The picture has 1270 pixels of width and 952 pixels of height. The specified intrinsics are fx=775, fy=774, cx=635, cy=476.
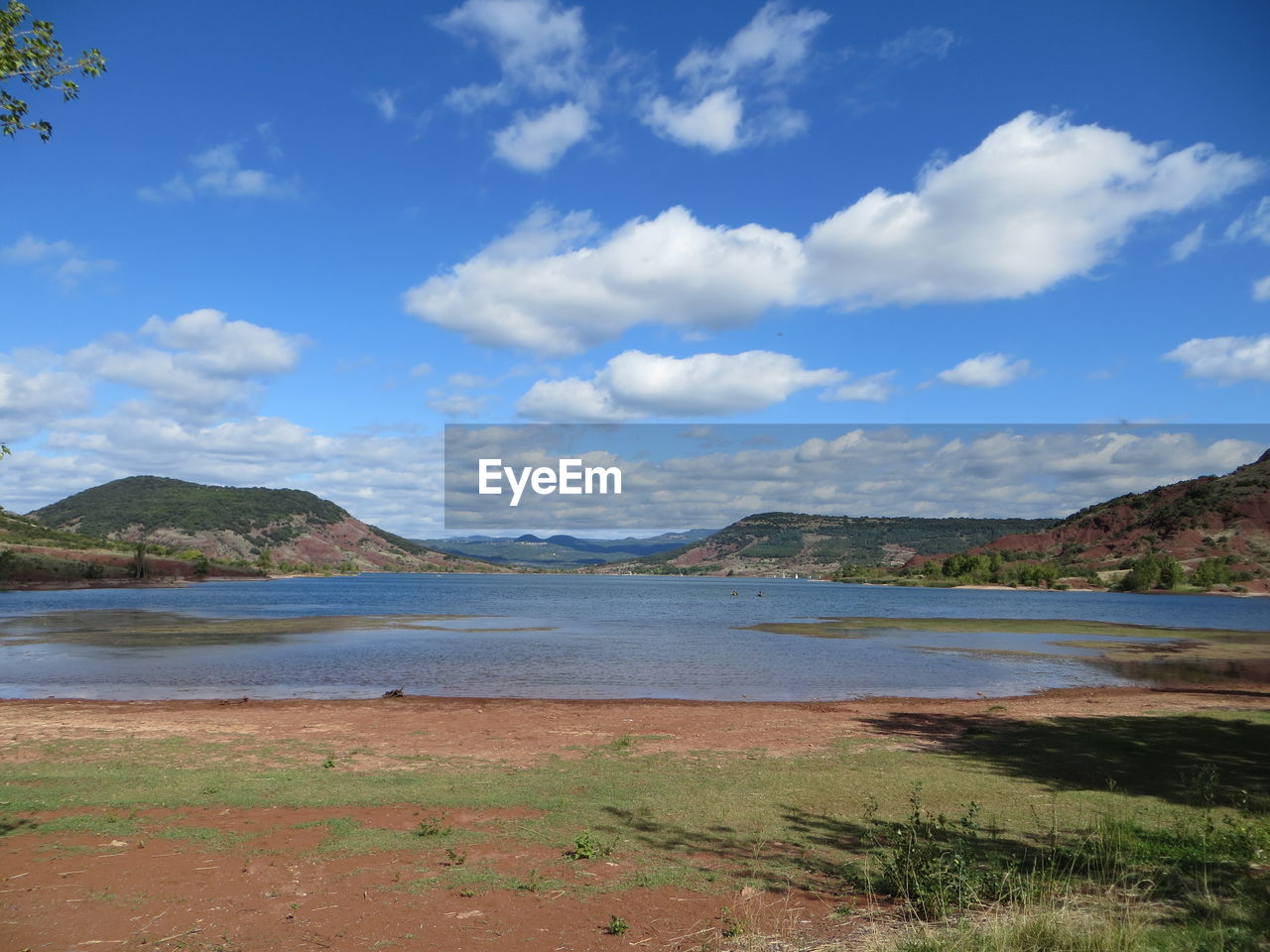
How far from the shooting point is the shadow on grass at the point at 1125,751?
13180 mm

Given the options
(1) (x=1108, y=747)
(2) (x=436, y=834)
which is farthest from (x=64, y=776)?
(1) (x=1108, y=747)

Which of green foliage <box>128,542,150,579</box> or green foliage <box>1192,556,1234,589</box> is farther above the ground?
green foliage <box>128,542,150,579</box>

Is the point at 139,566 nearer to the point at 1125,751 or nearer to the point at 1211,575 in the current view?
the point at 1125,751

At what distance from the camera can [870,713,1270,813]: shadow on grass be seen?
43.2 ft

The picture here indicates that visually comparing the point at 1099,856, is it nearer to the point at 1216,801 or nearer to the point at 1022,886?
the point at 1022,886

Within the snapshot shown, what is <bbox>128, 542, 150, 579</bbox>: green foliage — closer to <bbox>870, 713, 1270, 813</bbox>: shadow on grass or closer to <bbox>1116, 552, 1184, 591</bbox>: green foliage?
<bbox>870, 713, 1270, 813</bbox>: shadow on grass

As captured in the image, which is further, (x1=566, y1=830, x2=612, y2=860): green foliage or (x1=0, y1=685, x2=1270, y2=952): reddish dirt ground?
(x1=566, y1=830, x2=612, y2=860): green foliage

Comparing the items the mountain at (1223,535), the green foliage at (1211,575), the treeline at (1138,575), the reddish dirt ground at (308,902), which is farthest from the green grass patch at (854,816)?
the mountain at (1223,535)

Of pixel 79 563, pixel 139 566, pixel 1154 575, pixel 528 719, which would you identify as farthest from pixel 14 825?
pixel 1154 575

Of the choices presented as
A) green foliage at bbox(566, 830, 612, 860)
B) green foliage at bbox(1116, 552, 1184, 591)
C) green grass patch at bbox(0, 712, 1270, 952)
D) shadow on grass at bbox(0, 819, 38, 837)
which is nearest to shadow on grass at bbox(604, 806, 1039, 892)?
green grass patch at bbox(0, 712, 1270, 952)

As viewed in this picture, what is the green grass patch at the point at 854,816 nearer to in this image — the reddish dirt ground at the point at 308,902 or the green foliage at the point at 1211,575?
the reddish dirt ground at the point at 308,902

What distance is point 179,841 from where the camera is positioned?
34.4 feet

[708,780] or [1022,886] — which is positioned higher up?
[1022,886]

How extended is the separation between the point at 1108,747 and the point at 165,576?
572 feet
